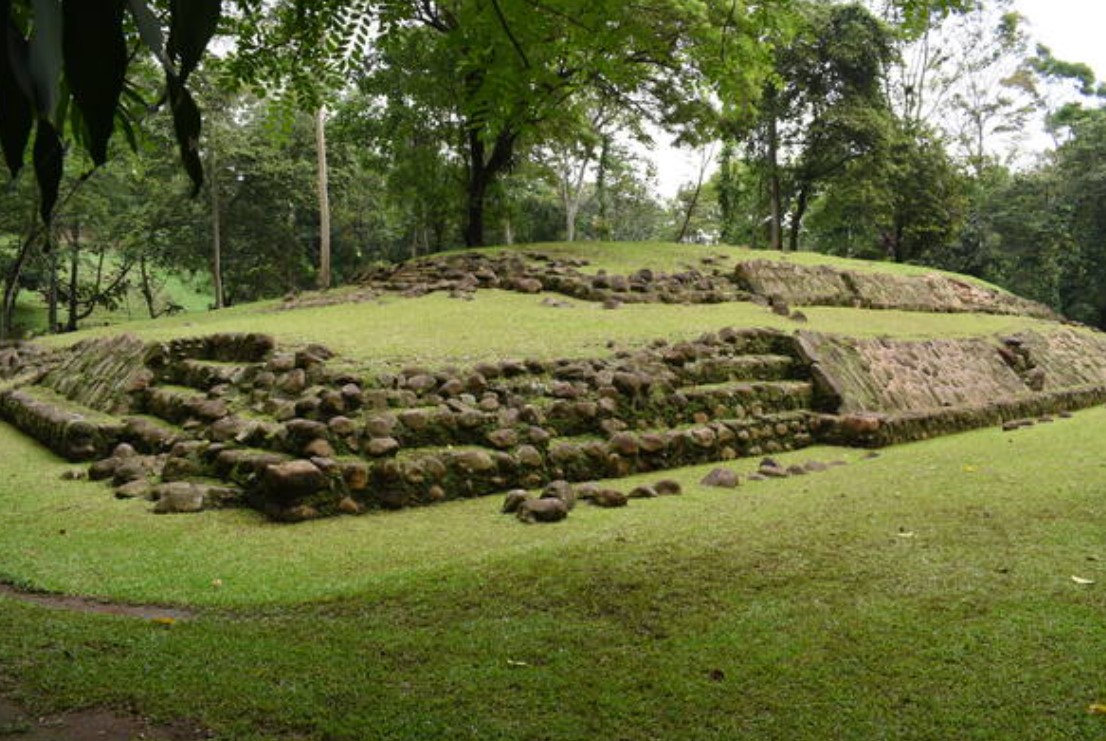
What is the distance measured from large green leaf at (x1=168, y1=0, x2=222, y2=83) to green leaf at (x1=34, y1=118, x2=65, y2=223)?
248mm

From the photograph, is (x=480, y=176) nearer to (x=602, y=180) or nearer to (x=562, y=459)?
(x=602, y=180)

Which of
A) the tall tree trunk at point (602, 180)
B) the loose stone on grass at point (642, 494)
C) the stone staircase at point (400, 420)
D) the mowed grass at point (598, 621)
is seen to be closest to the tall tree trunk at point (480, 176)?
the tall tree trunk at point (602, 180)

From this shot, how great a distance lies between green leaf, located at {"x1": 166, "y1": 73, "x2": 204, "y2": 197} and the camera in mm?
1446

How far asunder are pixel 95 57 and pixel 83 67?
0.02 meters

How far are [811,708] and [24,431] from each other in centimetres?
1016

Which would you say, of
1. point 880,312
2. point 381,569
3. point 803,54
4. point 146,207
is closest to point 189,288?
point 146,207

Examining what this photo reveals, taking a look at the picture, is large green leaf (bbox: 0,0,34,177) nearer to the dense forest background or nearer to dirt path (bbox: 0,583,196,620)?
dirt path (bbox: 0,583,196,620)

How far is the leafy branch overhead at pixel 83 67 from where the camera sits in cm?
125

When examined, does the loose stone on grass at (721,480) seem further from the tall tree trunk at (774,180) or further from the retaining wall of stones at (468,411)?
the tall tree trunk at (774,180)

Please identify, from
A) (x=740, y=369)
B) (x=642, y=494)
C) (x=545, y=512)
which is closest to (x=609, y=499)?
(x=642, y=494)

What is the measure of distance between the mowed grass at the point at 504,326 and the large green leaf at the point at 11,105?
20.5ft

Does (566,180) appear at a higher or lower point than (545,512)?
higher

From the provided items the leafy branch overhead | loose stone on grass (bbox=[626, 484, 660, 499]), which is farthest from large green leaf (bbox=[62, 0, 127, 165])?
loose stone on grass (bbox=[626, 484, 660, 499])

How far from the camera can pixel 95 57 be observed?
4.13 feet
